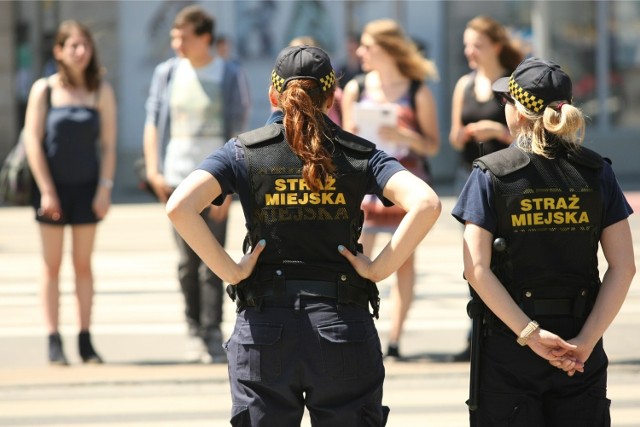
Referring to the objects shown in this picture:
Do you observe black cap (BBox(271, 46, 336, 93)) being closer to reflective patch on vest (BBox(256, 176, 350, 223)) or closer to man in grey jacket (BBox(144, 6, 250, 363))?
reflective patch on vest (BBox(256, 176, 350, 223))

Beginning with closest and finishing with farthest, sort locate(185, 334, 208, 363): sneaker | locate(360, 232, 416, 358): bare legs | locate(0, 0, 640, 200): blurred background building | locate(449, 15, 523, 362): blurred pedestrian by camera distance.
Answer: locate(449, 15, 523, 362): blurred pedestrian → locate(360, 232, 416, 358): bare legs → locate(185, 334, 208, 363): sneaker → locate(0, 0, 640, 200): blurred background building

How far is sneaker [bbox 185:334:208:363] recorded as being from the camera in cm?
758

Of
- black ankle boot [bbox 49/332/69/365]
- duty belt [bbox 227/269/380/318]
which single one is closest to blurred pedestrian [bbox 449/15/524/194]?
black ankle boot [bbox 49/332/69/365]

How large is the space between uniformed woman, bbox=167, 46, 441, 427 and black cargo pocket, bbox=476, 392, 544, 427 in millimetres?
322

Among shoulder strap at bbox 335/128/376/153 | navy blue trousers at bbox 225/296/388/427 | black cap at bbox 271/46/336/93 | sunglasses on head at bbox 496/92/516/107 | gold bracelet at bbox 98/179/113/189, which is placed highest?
black cap at bbox 271/46/336/93

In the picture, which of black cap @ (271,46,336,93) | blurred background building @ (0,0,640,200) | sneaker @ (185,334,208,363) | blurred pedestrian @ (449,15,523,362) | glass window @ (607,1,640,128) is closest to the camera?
black cap @ (271,46,336,93)

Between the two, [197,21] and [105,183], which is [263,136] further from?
[197,21]

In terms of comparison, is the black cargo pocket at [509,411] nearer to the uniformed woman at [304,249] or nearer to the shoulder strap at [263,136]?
the uniformed woman at [304,249]

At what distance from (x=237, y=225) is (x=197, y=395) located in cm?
855

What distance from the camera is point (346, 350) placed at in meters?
3.83

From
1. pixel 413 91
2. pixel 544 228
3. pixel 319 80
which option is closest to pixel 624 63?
pixel 413 91

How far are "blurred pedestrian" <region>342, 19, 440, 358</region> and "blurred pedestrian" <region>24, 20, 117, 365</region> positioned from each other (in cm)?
155

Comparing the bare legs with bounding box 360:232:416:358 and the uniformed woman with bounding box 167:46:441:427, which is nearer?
the uniformed woman with bounding box 167:46:441:427

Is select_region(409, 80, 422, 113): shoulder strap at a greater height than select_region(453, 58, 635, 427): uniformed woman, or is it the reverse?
select_region(409, 80, 422, 113): shoulder strap
